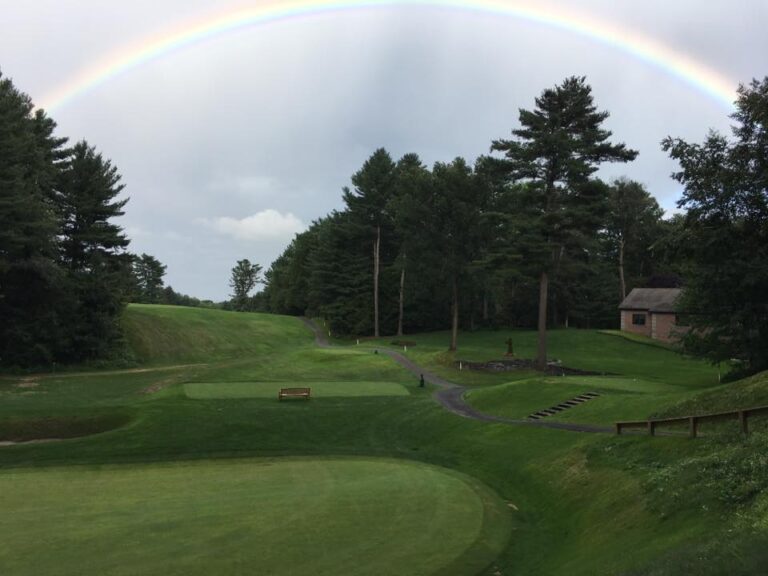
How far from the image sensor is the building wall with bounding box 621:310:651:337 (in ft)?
230

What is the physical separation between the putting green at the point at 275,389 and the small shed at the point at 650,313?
44.8 metres

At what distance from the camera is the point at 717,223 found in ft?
94.1

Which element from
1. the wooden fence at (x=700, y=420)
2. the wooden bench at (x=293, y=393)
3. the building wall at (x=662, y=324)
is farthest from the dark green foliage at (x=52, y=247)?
the building wall at (x=662, y=324)

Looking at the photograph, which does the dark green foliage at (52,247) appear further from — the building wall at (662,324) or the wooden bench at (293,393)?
the building wall at (662,324)

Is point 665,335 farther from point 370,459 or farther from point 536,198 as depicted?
point 370,459

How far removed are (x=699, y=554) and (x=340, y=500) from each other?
8842mm

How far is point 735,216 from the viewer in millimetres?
28469

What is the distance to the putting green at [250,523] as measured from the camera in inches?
387

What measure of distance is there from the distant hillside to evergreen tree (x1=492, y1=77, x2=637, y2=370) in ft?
119

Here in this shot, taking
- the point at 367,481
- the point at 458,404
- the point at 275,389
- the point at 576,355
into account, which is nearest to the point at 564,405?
the point at 458,404

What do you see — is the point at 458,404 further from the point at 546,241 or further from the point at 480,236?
the point at 480,236

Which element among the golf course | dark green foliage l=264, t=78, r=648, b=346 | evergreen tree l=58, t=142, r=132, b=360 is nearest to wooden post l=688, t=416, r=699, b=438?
A: the golf course

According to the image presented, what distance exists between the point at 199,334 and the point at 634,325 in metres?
56.6

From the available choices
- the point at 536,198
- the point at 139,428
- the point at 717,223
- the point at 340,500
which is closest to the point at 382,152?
the point at 536,198
